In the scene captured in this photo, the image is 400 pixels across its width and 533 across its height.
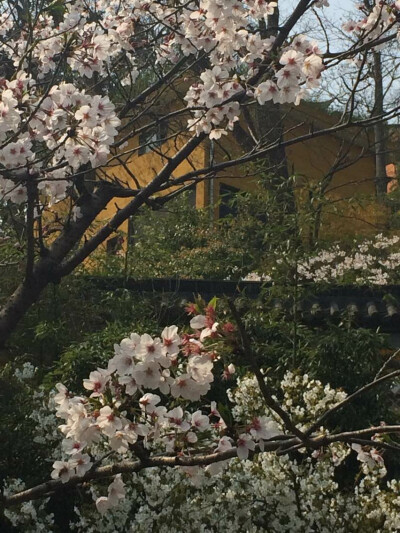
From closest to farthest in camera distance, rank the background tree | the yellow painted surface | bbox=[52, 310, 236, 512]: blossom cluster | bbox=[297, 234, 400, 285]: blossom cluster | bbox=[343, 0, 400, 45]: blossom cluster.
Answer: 1. bbox=[52, 310, 236, 512]: blossom cluster
2. the background tree
3. bbox=[343, 0, 400, 45]: blossom cluster
4. bbox=[297, 234, 400, 285]: blossom cluster
5. the yellow painted surface

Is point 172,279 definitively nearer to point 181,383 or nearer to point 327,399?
point 327,399

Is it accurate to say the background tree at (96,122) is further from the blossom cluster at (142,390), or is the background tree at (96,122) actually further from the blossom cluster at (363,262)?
the blossom cluster at (363,262)

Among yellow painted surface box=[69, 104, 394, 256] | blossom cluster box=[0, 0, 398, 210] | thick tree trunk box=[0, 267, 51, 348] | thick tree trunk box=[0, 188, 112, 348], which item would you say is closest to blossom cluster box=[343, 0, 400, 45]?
blossom cluster box=[0, 0, 398, 210]

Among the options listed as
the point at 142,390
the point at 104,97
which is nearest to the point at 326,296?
the point at 104,97

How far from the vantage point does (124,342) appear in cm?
224

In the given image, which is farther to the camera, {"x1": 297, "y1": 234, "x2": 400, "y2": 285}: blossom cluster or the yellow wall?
the yellow wall

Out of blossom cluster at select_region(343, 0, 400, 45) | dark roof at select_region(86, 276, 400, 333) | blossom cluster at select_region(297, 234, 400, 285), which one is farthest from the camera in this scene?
blossom cluster at select_region(297, 234, 400, 285)

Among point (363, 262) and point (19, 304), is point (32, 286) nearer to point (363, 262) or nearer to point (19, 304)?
point (19, 304)

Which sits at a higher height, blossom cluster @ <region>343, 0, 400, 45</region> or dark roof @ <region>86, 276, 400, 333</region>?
blossom cluster @ <region>343, 0, 400, 45</region>

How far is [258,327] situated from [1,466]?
7.01 ft

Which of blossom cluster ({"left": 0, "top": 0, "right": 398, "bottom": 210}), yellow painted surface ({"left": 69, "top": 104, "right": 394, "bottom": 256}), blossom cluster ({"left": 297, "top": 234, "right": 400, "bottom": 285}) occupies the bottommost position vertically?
blossom cluster ({"left": 297, "top": 234, "right": 400, "bottom": 285})

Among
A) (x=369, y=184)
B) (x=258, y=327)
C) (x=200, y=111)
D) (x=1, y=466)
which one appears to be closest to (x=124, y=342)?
(x=200, y=111)

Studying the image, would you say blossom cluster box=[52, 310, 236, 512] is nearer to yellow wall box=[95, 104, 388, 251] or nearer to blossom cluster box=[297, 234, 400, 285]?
blossom cluster box=[297, 234, 400, 285]

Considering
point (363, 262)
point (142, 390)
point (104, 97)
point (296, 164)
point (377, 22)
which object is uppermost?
point (296, 164)
